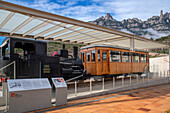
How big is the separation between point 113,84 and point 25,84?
5084 millimetres

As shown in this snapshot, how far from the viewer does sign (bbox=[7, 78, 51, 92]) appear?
530cm

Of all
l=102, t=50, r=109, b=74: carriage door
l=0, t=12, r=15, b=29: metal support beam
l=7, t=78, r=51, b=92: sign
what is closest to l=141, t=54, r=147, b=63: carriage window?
l=102, t=50, r=109, b=74: carriage door

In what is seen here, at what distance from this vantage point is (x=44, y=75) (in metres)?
7.39

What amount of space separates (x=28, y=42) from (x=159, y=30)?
132528 millimetres

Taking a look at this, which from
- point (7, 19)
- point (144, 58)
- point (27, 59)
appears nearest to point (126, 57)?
point (144, 58)

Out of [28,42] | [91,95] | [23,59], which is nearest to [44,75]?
[23,59]

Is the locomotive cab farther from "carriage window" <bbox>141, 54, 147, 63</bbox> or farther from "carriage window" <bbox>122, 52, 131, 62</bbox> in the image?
"carriage window" <bbox>141, 54, 147, 63</bbox>

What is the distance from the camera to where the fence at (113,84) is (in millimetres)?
7823

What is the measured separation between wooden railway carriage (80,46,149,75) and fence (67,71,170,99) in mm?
1021

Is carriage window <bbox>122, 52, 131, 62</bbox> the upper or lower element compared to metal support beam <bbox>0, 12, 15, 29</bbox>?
lower

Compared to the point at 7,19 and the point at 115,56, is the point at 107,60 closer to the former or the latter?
the point at 115,56

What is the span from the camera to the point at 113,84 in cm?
906

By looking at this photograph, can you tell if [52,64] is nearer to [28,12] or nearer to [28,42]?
[28,42]

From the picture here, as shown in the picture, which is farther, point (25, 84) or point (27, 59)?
point (27, 59)
